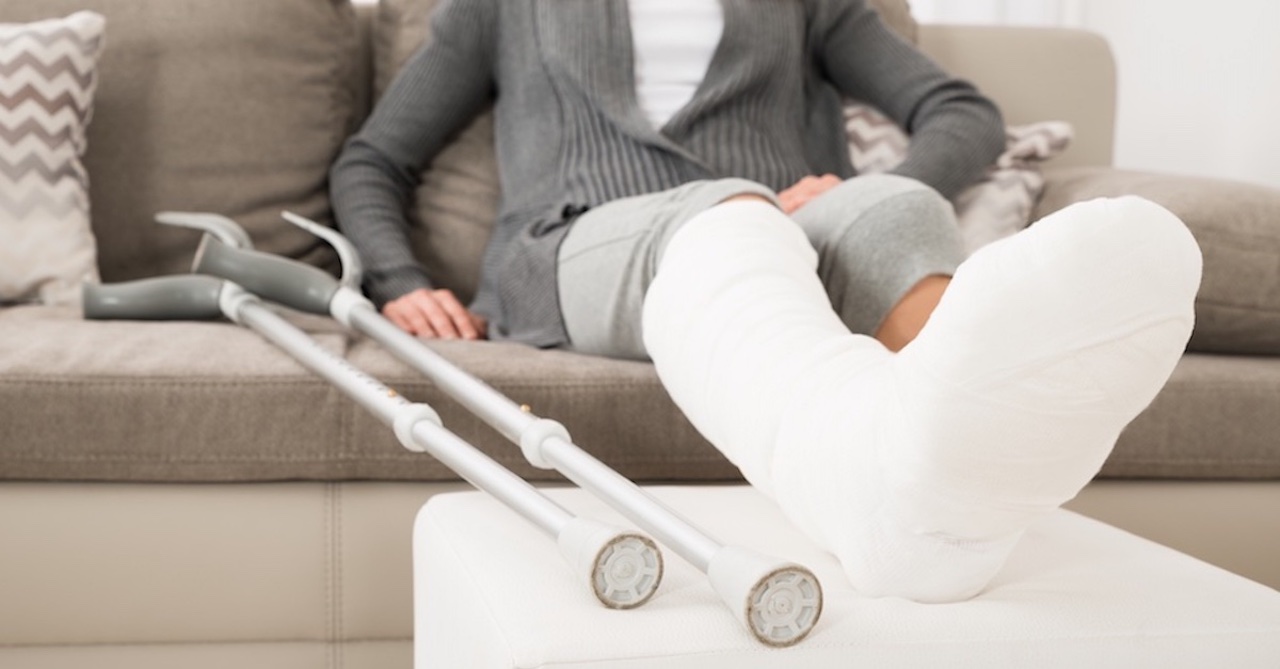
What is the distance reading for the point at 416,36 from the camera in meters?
1.92

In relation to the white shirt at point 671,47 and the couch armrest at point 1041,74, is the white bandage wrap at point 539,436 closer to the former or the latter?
the white shirt at point 671,47

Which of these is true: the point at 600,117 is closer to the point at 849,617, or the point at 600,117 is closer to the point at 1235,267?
the point at 1235,267

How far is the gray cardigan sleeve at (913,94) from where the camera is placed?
1.71 metres

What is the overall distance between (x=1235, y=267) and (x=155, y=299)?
3.89 feet

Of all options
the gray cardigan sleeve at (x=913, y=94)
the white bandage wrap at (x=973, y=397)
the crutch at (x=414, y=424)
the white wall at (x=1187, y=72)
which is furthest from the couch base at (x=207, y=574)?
the white wall at (x=1187, y=72)

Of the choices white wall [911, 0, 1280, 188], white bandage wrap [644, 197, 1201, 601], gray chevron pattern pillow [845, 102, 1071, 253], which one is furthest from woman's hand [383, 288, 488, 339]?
white wall [911, 0, 1280, 188]

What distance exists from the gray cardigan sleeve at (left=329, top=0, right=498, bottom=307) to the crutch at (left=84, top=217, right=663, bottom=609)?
182 millimetres

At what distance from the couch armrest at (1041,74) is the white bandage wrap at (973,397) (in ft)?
4.11

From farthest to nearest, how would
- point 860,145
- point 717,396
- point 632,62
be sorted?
point 860,145, point 632,62, point 717,396

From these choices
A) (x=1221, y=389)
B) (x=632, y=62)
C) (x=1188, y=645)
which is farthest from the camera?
(x=632, y=62)

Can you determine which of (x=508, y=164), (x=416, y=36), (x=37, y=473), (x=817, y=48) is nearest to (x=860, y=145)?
(x=817, y=48)

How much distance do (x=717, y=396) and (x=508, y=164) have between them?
0.90m

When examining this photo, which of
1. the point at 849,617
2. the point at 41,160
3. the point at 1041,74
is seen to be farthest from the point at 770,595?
the point at 1041,74

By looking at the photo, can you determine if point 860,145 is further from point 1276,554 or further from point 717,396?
point 717,396
